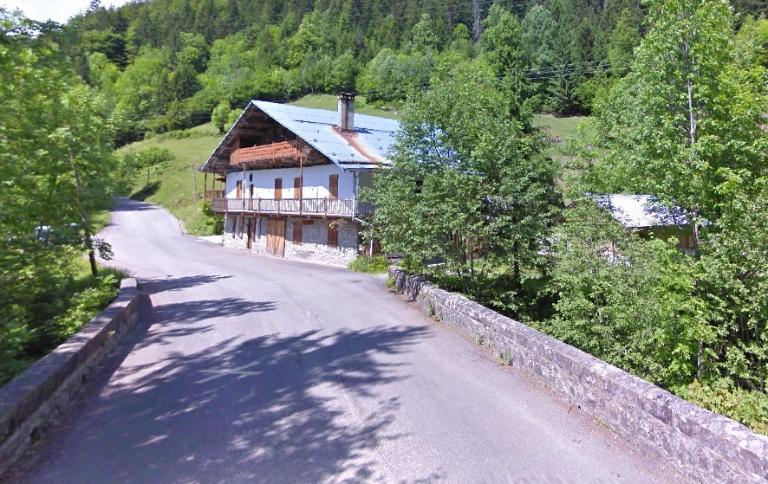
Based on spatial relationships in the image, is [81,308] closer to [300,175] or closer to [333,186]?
[333,186]

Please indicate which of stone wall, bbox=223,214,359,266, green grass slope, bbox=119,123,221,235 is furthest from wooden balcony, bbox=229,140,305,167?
green grass slope, bbox=119,123,221,235

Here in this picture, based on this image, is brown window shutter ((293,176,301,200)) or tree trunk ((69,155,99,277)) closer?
tree trunk ((69,155,99,277))

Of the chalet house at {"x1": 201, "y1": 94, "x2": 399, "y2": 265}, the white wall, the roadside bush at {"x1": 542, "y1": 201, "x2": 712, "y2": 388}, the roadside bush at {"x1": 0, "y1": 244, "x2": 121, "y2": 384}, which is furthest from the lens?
the white wall

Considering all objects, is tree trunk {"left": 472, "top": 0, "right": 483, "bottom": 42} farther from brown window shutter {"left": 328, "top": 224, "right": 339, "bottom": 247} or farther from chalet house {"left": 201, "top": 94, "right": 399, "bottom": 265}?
brown window shutter {"left": 328, "top": 224, "right": 339, "bottom": 247}

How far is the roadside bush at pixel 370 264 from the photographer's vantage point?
2248 centimetres

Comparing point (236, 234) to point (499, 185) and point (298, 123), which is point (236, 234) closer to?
point (298, 123)

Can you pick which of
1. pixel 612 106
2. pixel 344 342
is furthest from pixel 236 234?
pixel 344 342

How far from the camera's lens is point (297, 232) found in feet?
95.0

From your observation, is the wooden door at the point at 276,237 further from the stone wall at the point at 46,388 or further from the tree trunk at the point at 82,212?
the stone wall at the point at 46,388

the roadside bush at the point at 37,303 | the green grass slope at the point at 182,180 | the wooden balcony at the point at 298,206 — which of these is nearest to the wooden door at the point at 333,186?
the wooden balcony at the point at 298,206

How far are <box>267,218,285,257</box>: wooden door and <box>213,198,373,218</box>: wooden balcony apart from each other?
1.13m

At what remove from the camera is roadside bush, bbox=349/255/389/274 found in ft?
73.8

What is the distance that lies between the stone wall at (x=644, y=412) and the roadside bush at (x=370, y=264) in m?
13.4

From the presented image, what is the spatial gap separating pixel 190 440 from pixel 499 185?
9.85 metres
